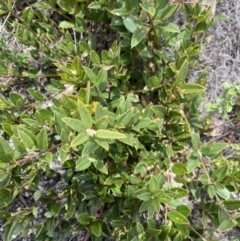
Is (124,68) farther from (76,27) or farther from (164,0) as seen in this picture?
(164,0)

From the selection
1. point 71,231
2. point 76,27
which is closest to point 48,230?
point 71,231

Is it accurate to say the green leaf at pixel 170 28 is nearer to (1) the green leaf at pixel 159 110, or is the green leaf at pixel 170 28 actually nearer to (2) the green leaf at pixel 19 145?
(1) the green leaf at pixel 159 110

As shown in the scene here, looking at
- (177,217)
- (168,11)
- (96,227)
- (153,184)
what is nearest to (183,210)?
(177,217)

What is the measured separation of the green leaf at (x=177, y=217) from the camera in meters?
1.86

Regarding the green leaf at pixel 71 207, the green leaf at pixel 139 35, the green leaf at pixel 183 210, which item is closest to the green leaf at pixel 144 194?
the green leaf at pixel 183 210

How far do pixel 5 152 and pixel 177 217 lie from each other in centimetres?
86

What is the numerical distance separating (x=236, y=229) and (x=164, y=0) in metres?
1.48

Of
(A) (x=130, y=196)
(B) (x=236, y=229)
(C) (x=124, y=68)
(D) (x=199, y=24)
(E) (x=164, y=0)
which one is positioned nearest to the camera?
(E) (x=164, y=0)

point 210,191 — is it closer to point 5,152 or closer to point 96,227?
point 96,227

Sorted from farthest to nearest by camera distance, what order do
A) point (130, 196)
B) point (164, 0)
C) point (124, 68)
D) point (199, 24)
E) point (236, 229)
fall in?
point (236, 229), point (124, 68), point (199, 24), point (130, 196), point (164, 0)

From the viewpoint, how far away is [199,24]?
2150mm

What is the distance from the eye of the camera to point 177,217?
6.21 feet

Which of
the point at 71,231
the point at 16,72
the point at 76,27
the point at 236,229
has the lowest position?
the point at 236,229

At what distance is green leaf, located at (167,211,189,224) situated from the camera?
1.86 m
